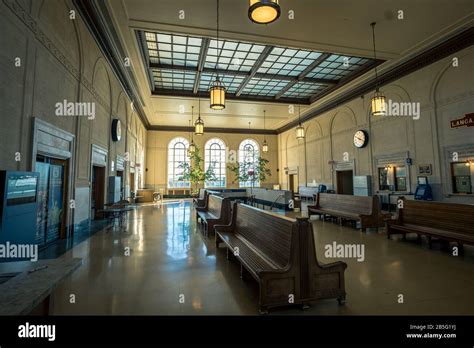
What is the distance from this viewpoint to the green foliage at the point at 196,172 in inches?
666

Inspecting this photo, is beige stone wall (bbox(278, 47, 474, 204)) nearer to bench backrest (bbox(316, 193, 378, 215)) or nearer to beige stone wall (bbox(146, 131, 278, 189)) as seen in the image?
bench backrest (bbox(316, 193, 378, 215))

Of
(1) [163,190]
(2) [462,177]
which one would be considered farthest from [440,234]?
(1) [163,190]

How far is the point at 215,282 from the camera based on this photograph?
283 cm

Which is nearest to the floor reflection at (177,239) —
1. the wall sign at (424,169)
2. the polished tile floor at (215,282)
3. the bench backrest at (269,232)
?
the polished tile floor at (215,282)

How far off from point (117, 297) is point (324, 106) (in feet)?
42.3

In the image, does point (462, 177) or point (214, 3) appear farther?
point (462, 177)

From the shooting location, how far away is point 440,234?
3.95 metres

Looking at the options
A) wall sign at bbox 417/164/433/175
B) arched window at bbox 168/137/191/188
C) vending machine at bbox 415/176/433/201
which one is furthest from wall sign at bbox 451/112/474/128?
arched window at bbox 168/137/191/188

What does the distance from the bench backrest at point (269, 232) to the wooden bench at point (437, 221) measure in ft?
10.1

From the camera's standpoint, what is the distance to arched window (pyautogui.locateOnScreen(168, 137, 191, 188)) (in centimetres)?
1789
